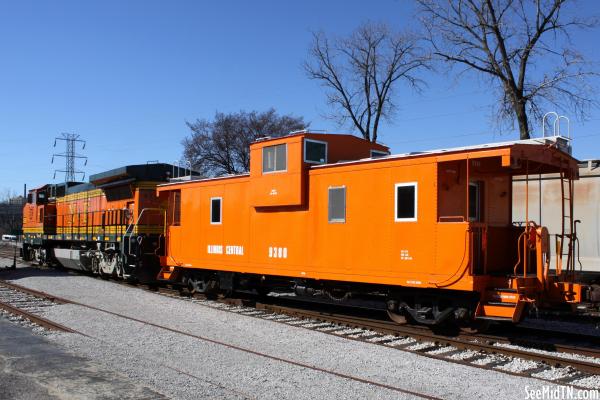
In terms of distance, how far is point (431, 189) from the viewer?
9.52m

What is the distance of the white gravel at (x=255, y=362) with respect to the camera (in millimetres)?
6637

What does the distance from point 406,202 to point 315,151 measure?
A: 2.88m

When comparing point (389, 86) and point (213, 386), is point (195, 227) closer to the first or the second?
point (213, 386)

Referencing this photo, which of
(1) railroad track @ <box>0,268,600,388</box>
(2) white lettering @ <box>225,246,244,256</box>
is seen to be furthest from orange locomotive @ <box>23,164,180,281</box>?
(1) railroad track @ <box>0,268,600,388</box>

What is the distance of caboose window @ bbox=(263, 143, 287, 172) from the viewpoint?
1220 centimetres

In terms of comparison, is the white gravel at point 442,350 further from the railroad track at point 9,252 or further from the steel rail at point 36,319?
the railroad track at point 9,252

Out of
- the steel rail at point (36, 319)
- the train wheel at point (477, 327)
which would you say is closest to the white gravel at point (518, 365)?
the train wheel at point (477, 327)

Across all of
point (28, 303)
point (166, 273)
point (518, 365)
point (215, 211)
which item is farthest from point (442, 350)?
point (28, 303)

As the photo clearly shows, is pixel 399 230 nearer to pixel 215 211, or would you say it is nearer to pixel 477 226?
pixel 477 226

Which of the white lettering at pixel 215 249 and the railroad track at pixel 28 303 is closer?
the railroad track at pixel 28 303

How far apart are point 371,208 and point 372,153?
3.50m

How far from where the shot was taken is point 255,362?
26.1 ft

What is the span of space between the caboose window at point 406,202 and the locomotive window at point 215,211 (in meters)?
5.70

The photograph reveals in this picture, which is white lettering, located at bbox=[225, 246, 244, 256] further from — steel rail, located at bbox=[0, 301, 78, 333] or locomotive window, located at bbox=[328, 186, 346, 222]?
steel rail, located at bbox=[0, 301, 78, 333]
